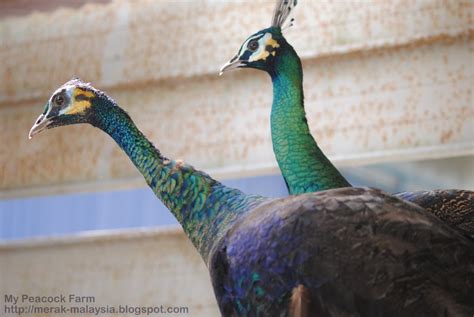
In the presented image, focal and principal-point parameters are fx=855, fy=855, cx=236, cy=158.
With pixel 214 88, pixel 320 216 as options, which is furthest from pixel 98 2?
pixel 320 216

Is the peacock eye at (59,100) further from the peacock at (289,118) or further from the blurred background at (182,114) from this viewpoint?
the blurred background at (182,114)

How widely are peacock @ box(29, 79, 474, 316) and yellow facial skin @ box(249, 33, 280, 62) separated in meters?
0.70

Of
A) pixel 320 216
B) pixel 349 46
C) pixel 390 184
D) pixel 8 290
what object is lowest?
pixel 8 290

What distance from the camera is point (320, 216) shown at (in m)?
1.54

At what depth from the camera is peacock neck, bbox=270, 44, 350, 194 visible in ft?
7.26

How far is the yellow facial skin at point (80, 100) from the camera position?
7.29 ft

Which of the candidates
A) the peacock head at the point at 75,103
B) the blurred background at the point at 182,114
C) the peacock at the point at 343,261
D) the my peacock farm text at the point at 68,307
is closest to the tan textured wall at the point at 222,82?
the blurred background at the point at 182,114

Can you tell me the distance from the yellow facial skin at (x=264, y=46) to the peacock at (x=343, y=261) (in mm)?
704

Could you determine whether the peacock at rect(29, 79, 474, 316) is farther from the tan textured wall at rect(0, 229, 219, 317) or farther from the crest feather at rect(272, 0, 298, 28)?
the tan textured wall at rect(0, 229, 219, 317)

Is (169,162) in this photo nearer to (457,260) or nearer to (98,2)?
(457,260)

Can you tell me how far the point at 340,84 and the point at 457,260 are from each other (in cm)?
133

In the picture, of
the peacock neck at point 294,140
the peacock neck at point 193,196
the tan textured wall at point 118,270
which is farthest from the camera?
the tan textured wall at point 118,270

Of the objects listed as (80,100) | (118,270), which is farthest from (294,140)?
(118,270)

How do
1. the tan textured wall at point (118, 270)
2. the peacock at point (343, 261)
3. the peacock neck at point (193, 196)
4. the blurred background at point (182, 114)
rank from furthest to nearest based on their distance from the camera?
the tan textured wall at point (118, 270) < the blurred background at point (182, 114) < the peacock neck at point (193, 196) < the peacock at point (343, 261)
